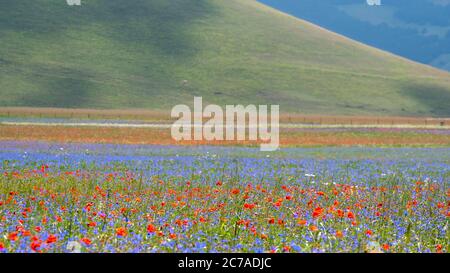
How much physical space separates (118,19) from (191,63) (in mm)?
26830

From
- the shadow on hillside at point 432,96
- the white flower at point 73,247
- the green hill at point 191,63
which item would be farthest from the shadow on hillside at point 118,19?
the white flower at point 73,247

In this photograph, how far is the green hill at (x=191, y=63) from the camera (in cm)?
13725

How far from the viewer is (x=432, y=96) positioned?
15800 cm

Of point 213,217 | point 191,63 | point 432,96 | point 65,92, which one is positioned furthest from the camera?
point 191,63

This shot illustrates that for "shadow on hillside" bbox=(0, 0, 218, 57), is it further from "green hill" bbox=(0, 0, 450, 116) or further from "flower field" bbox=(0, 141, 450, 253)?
"flower field" bbox=(0, 141, 450, 253)

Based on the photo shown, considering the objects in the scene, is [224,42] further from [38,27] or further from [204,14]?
[38,27]

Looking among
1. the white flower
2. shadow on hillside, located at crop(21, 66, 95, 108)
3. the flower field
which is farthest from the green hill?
the white flower

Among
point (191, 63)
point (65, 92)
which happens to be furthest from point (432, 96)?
point (65, 92)

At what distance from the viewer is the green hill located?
5404 inches

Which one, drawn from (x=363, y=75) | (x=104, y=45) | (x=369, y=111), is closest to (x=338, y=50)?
(x=363, y=75)
